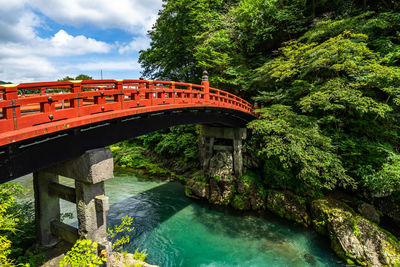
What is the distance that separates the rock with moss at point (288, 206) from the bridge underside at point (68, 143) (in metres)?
7.44

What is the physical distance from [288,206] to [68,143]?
35.3ft

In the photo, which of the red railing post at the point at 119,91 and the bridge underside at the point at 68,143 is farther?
the red railing post at the point at 119,91

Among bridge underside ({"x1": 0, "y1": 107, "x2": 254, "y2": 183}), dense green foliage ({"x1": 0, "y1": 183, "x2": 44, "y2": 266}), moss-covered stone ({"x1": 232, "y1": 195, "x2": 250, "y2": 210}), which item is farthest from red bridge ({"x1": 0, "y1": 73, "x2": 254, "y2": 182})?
moss-covered stone ({"x1": 232, "y1": 195, "x2": 250, "y2": 210})

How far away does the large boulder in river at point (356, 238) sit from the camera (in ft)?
25.4

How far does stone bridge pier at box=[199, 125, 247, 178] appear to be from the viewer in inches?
526

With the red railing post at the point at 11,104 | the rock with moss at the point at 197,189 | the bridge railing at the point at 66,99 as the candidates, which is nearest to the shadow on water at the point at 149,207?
the rock with moss at the point at 197,189

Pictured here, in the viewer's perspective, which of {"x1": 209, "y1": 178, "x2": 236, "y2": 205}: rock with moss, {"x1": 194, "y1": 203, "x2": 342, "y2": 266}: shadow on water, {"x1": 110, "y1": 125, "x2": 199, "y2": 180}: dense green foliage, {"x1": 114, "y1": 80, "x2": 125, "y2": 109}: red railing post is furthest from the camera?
{"x1": 110, "y1": 125, "x2": 199, "y2": 180}: dense green foliage

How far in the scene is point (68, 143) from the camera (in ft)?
15.8

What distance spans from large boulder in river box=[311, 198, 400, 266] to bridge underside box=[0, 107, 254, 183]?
8311 millimetres

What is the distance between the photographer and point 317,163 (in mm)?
8922

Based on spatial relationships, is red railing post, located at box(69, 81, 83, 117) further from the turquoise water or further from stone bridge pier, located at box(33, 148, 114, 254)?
the turquoise water

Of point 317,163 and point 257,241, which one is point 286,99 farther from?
point 257,241

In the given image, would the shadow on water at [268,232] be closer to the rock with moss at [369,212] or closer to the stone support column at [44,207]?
the rock with moss at [369,212]

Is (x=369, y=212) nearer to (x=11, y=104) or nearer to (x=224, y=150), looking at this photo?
(x=224, y=150)
